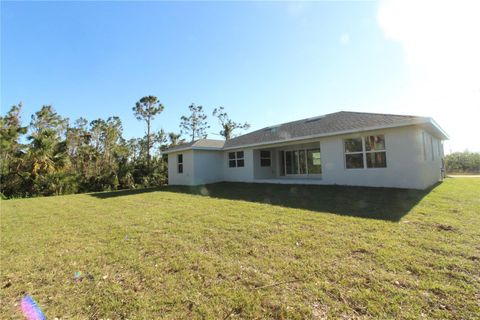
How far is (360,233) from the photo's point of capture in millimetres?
4930

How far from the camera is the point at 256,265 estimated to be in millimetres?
3721

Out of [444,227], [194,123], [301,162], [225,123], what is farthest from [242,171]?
[225,123]

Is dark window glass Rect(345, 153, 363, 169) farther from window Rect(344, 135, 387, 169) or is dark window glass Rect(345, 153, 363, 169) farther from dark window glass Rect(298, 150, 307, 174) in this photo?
dark window glass Rect(298, 150, 307, 174)

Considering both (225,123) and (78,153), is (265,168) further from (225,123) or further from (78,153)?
(225,123)

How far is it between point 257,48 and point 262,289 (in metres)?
11.7

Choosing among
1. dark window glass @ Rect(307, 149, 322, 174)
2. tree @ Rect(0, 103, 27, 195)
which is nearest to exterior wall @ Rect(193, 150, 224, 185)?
dark window glass @ Rect(307, 149, 322, 174)

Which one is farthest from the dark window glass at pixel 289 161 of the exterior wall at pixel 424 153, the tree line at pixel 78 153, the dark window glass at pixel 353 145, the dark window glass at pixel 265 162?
the tree line at pixel 78 153

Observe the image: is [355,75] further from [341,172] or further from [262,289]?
[262,289]

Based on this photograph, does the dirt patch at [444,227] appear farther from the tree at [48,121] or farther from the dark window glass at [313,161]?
the tree at [48,121]

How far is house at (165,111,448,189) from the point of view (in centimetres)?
948

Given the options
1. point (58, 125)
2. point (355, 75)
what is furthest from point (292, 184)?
point (58, 125)

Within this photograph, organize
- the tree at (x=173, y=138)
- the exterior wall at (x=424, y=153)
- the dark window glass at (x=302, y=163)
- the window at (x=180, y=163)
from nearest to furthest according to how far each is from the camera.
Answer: the exterior wall at (x=424, y=153) < the dark window glass at (x=302, y=163) < the window at (x=180, y=163) < the tree at (x=173, y=138)

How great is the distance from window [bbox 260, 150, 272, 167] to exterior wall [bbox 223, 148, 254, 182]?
Answer: 85cm

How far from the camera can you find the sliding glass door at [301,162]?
49.5 ft
